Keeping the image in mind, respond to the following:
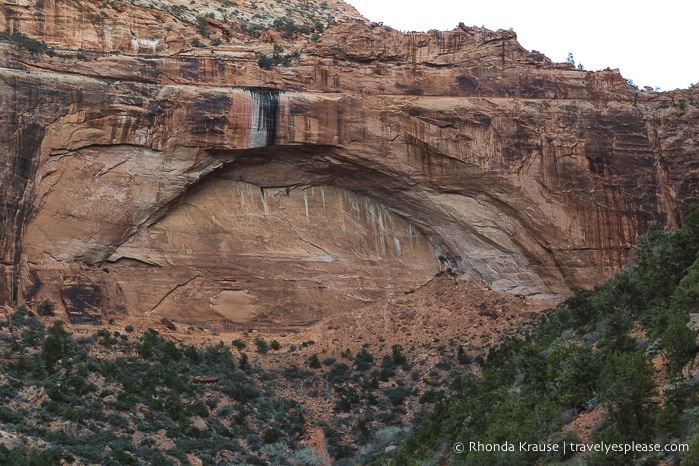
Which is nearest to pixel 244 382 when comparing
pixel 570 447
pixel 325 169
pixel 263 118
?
pixel 325 169

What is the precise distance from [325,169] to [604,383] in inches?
982

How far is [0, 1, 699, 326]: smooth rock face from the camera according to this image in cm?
4438

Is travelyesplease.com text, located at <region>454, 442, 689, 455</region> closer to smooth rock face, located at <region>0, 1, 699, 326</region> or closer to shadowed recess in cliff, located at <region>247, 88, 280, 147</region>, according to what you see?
smooth rock face, located at <region>0, 1, 699, 326</region>

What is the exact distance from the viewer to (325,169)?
47781 mm

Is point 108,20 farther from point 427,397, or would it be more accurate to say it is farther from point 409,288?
point 427,397

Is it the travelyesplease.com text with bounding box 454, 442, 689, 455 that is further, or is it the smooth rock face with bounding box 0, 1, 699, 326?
the smooth rock face with bounding box 0, 1, 699, 326

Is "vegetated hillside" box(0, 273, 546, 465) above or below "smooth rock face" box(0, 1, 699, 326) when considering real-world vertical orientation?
below

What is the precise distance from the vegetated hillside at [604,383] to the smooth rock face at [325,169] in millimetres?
7097

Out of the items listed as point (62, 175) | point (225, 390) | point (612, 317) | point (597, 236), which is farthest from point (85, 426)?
point (597, 236)

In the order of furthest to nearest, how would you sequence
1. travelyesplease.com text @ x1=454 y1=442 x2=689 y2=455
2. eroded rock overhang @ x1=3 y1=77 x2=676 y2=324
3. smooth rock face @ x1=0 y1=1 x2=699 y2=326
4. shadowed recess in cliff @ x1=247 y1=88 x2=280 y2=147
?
1. shadowed recess in cliff @ x1=247 y1=88 x2=280 y2=147
2. smooth rock face @ x1=0 y1=1 x2=699 y2=326
3. eroded rock overhang @ x1=3 y1=77 x2=676 y2=324
4. travelyesplease.com text @ x1=454 y1=442 x2=689 y2=455

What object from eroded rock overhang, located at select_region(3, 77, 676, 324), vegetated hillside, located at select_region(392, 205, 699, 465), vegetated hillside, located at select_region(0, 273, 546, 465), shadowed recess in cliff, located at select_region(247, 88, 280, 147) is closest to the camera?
vegetated hillside, located at select_region(392, 205, 699, 465)

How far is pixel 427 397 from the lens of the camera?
42.2m

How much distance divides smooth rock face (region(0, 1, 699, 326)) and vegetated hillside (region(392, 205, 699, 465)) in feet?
23.3

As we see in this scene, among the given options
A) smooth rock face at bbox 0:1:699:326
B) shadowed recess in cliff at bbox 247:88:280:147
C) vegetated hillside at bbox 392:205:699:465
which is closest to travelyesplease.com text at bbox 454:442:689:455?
vegetated hillside at bbox 392:205:699:465
